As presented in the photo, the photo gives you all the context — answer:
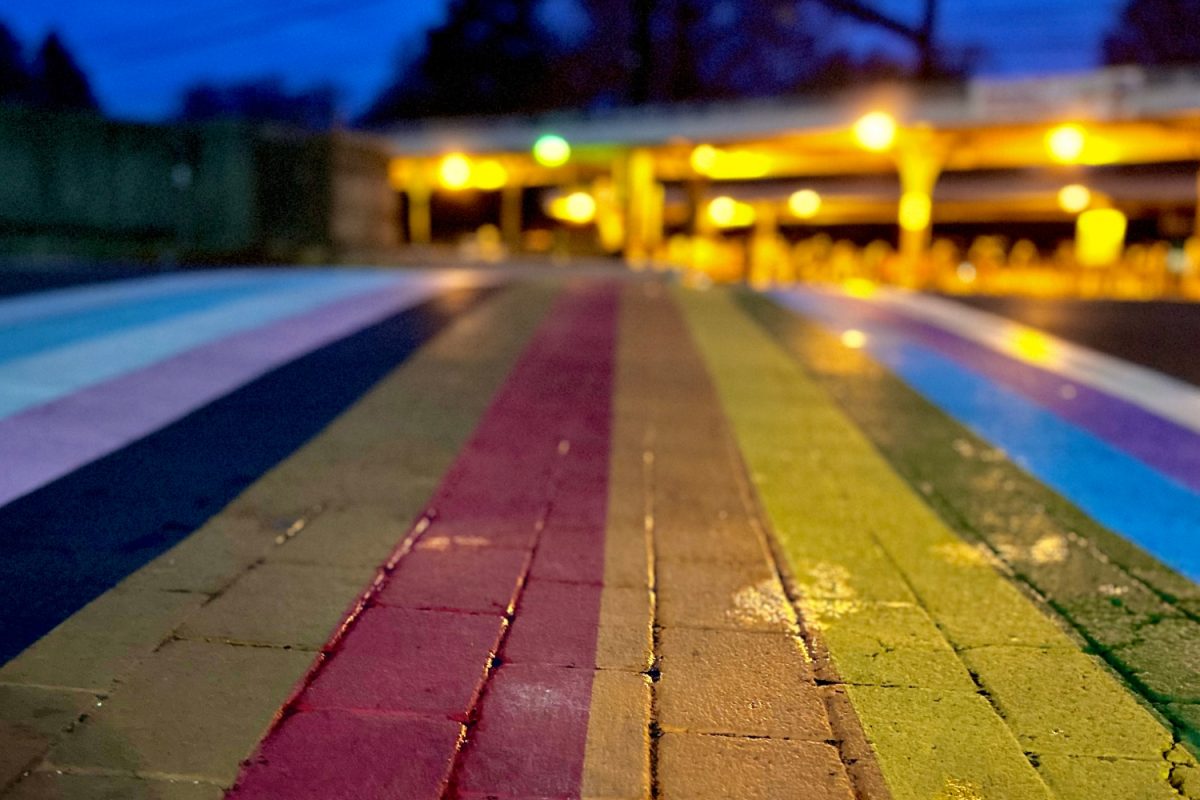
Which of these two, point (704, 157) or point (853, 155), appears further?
point (853, 155)

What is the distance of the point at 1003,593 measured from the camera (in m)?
3.39

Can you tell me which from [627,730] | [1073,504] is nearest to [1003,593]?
[1073,504]

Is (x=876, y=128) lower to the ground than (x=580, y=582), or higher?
higher

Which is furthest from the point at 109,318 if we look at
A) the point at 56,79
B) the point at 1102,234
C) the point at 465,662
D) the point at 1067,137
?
the point at 56,79

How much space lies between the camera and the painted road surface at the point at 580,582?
226cm

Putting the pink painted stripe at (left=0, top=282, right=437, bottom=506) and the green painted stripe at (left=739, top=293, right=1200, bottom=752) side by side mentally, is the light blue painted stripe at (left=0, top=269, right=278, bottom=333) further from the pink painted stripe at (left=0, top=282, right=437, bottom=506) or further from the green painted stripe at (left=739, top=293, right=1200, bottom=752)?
the green painted stripe at (left=739, top=293, right=1200, bottom=752)

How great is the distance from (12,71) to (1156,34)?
57.4 meters

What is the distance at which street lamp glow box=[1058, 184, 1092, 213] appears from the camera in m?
24.6

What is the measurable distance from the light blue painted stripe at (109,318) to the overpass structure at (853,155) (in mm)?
11970

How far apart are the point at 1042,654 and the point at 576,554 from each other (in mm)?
1621

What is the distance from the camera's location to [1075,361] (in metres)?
8.50

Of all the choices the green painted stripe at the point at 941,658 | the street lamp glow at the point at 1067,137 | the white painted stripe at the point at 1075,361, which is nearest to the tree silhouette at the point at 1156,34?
the street lamp glow at the point at 1067,137

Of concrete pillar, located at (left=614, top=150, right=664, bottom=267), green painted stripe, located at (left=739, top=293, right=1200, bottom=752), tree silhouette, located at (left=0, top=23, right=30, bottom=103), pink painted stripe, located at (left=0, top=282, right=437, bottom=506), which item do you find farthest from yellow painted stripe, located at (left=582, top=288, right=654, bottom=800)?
tree silhouette, located at (left=0, top=23, right=30, bottom=103)

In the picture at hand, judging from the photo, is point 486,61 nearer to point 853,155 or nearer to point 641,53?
point 641,53
